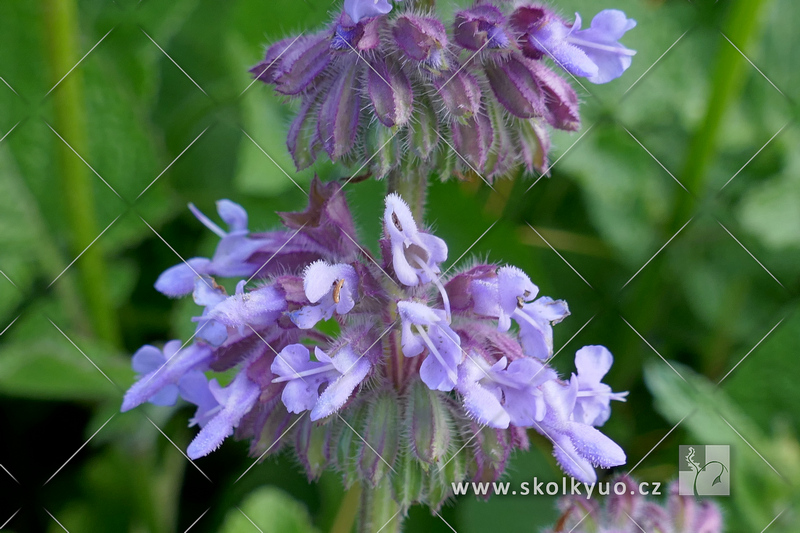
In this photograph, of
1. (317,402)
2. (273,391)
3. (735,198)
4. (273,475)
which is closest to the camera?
(317,402)

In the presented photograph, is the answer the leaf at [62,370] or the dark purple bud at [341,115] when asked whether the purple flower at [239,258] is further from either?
the leaf at [62,370]

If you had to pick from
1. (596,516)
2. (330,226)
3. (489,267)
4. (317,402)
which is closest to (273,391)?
(317,402)

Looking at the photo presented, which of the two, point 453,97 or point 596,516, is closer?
point 453,97

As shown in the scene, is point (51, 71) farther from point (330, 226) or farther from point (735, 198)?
point (735, 198)

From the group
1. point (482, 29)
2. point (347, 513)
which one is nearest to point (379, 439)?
point (482, 29)

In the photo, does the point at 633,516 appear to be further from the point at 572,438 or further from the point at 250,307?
the point at 250,307

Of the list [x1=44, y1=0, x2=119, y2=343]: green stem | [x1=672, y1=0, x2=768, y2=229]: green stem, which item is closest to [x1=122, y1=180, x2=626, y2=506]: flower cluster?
[x1=44, y1=0, x2=119, y2=343]: green stem

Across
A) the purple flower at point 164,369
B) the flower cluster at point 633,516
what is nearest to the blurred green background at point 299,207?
the flower cluster at point 633,516
